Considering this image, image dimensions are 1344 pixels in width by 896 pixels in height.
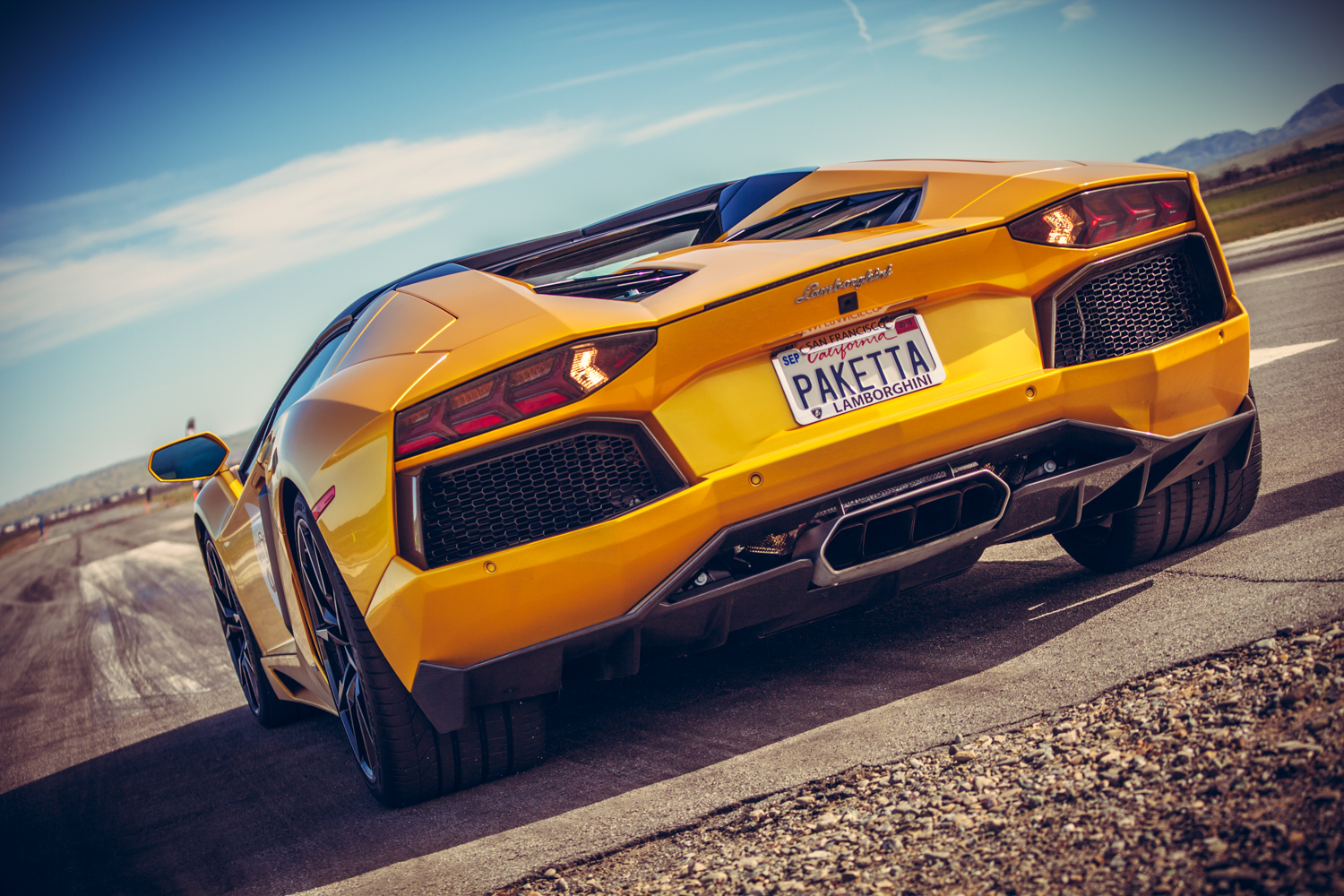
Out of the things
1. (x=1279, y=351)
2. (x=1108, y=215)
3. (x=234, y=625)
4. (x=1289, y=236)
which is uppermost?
(x=1108, y=215)

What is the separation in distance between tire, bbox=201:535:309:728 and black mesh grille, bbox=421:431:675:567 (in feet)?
6.96

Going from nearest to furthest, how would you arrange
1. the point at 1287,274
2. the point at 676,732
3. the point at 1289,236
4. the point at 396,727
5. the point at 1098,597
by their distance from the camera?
the point at 396,727 < the point at 676,732 < the point at 1098,597 < the point at 1287,274 < the point at 1289,236

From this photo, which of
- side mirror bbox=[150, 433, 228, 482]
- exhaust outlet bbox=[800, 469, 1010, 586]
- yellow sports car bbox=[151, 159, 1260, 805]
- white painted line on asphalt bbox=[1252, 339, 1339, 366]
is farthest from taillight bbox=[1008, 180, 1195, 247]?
white painted line on asphalt bbox=[1252, 339, 1339, 366]

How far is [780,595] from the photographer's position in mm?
2545

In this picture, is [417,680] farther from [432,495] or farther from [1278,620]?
[1278,620]

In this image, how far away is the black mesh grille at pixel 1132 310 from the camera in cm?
269

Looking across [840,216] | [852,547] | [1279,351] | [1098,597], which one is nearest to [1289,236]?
[1279,351]

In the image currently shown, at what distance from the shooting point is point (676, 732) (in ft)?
9.38

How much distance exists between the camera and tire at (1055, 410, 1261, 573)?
317 centimetres

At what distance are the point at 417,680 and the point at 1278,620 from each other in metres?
2.02

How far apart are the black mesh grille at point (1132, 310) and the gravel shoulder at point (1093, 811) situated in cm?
85

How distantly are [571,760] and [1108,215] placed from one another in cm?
207

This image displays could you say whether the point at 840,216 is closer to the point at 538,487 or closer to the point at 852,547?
the point at 852,547

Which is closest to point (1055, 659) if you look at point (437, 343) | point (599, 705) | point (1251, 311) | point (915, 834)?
point (915, 834)
